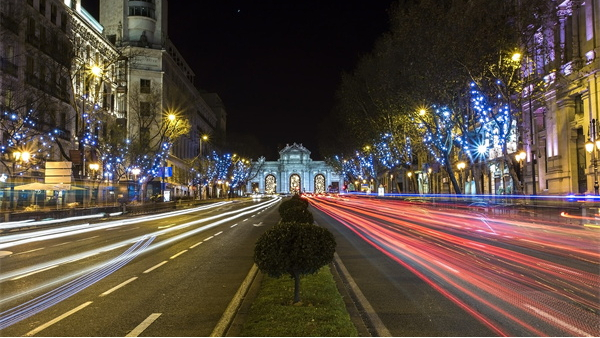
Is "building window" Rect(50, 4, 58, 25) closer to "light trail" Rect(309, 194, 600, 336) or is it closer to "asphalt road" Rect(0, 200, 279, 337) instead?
"asphalt road" Rect(0, 200, 279, 337)

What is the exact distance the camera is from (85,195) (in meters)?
46.4

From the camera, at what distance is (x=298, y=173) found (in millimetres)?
189750

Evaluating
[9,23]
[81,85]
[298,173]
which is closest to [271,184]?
[298,173]

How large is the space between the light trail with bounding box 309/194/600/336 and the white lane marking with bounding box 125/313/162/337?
4.58m

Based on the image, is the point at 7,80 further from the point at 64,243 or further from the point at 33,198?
the point at 64,243

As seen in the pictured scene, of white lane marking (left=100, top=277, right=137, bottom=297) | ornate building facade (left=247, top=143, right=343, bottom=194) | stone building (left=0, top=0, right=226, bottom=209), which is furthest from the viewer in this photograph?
ornate building facade (left=247, top=143, right=343, bottom=194)

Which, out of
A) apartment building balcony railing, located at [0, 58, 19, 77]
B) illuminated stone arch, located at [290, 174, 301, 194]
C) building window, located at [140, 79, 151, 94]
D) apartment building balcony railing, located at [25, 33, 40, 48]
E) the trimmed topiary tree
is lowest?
the trimmed topiary tree

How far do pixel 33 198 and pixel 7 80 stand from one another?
10634mm

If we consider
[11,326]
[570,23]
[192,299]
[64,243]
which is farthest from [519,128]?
[11,326]

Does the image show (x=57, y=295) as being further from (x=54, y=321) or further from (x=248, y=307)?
(x=248, y=307)

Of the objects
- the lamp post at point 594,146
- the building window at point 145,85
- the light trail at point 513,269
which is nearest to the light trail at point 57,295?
the light trail at point 513,269

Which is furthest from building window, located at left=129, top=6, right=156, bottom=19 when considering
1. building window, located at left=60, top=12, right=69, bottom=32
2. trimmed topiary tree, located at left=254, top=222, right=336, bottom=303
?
trimmed topiary tree, located at left=254, top=222, right=336, bottom=303

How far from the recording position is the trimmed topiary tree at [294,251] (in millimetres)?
6805

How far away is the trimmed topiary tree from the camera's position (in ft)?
22.3
